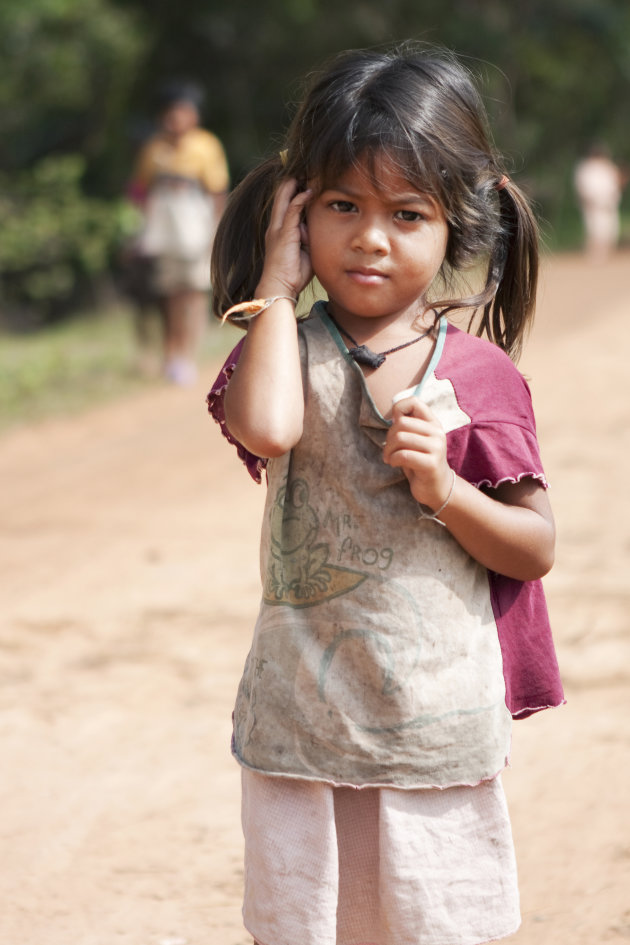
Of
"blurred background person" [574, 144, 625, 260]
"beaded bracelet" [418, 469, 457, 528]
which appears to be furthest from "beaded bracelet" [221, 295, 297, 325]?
"blurred background person" [574, 144, 625, 260]

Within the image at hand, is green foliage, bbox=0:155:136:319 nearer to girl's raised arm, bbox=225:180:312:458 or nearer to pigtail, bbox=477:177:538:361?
pigtail, bbox=477:177:538:361

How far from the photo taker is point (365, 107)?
5.55 ft

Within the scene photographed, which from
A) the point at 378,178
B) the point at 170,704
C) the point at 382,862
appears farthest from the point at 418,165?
the point at 170,704

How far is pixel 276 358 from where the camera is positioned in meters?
1.68

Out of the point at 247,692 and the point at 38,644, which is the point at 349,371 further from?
the point at 38,644

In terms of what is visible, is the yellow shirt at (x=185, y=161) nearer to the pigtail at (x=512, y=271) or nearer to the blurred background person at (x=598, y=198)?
the pigtail at (x=512, y=271)

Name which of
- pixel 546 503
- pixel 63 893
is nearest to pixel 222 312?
pixel 546 503

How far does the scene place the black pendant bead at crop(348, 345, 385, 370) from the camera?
5.69ft

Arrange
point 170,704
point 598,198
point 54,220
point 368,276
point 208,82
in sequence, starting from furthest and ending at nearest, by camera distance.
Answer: point 598,198 < point 208,82 < point 54,220 < point 170,704 < point 368,276

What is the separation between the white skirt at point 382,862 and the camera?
5.82 ft

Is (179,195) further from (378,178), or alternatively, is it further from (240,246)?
(378,178)

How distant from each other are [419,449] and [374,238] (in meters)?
0.30

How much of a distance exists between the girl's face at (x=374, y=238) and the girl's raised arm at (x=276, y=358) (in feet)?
0.10

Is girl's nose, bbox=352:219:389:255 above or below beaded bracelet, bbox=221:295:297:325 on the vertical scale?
above
